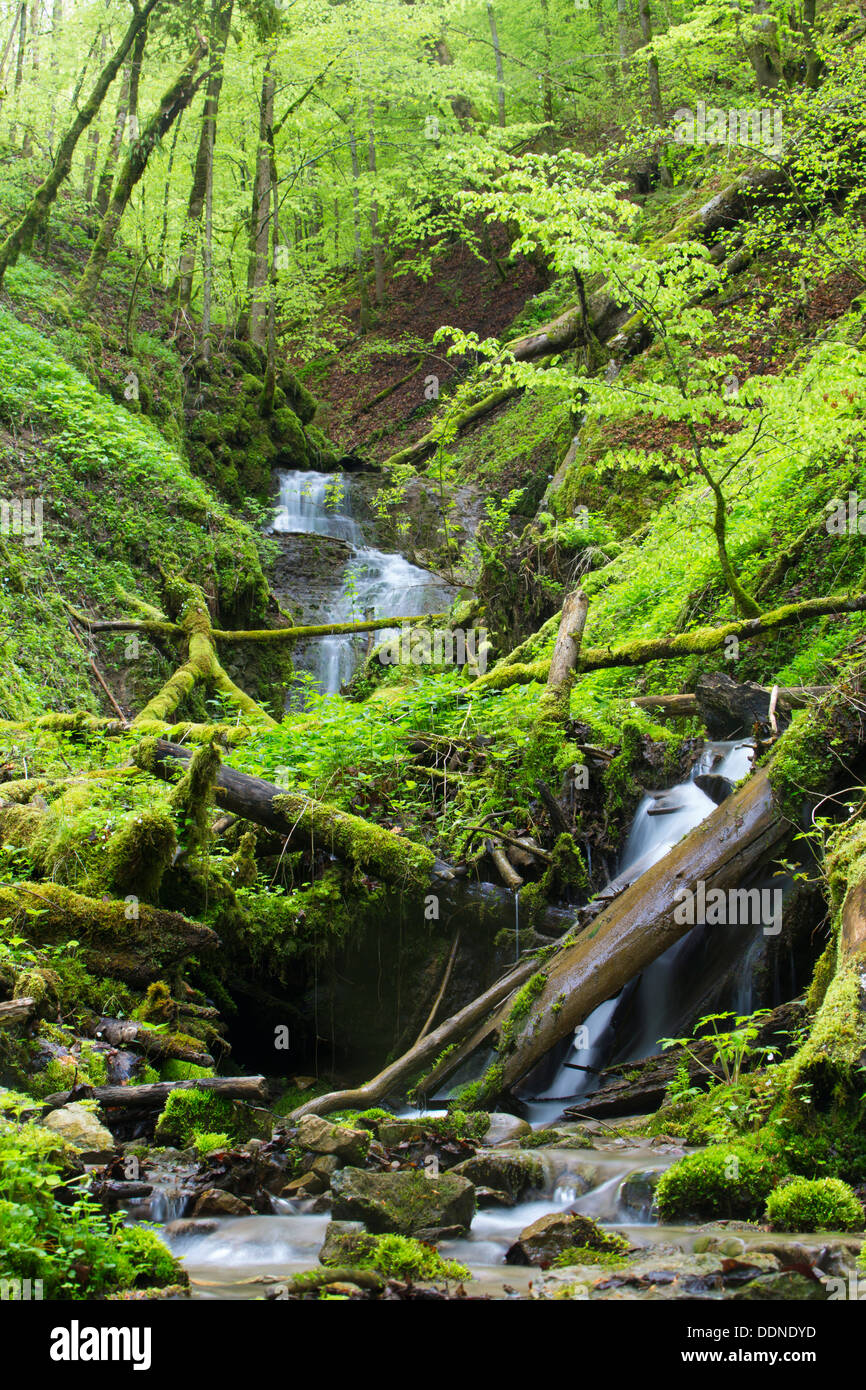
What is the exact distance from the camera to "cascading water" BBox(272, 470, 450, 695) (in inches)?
641

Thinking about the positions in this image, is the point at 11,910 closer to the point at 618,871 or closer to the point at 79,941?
the point at 79,941

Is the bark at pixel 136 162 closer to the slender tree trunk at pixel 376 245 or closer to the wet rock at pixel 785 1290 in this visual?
the slender tree trunk at pixel 376 245

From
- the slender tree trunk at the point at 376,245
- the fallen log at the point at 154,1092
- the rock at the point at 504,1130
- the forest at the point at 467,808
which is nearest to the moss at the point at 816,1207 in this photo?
the forest at the point at 467,808

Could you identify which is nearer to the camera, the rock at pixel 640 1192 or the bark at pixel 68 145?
the rock at pixel 640 1192

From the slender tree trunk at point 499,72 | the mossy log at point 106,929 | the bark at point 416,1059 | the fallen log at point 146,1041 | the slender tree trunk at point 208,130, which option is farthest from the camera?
the slender tree trunk at point 499,72

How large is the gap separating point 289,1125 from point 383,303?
30.7m

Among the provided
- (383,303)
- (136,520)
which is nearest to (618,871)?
(136,520)

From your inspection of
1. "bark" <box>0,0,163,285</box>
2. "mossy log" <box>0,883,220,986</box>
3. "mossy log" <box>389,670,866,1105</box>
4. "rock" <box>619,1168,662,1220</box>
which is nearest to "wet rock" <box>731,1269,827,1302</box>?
"rock" <box>619,1168,662,1220</box>

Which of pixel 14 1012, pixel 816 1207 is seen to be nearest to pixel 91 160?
pixel 14 1012

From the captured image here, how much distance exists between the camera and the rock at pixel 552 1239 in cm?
333

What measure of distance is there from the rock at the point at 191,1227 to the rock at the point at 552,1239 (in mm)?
1190

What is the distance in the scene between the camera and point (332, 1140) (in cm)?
421

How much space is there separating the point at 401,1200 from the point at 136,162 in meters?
17.8

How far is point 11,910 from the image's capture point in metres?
5.12
